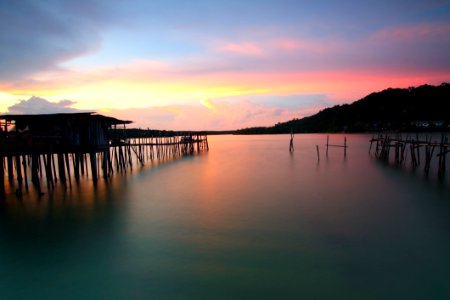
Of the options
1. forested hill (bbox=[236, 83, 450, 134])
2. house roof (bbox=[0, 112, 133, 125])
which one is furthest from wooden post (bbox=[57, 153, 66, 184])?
forested hill (bbox=[236, 83, 450, 134])

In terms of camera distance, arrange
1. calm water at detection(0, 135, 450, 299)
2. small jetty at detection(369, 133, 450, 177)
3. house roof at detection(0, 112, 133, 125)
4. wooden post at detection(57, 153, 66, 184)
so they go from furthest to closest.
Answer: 1. small jetty at detection(369, 133, 450, 177)
2. wooden post at detection(57, 153, 66, 184)
3. house roof at detection(0, 112, 133, 125)
4. calm water at detection(0, 135, 450, 299)

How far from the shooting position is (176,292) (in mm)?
5098

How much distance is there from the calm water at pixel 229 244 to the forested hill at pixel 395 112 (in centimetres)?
4862

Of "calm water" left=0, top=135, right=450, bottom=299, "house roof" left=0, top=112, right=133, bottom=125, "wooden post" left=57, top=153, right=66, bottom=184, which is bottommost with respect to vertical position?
"calm water" left=0, top=135, right=450, bottom=299

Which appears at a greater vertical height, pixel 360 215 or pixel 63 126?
pixel 63 126

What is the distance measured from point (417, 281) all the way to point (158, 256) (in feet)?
15.8

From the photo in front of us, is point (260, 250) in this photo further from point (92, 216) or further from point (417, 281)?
point (92, 216)

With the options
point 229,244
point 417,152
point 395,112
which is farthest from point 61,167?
point 395,112

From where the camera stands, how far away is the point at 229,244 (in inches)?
277

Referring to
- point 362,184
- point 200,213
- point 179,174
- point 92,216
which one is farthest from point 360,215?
point 179,174

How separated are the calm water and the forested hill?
160ft

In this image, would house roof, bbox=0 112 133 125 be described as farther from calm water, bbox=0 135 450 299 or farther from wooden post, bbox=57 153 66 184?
calm water, bbox=0 135 450 299

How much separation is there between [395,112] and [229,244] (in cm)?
7947

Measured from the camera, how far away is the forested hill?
64.4m
